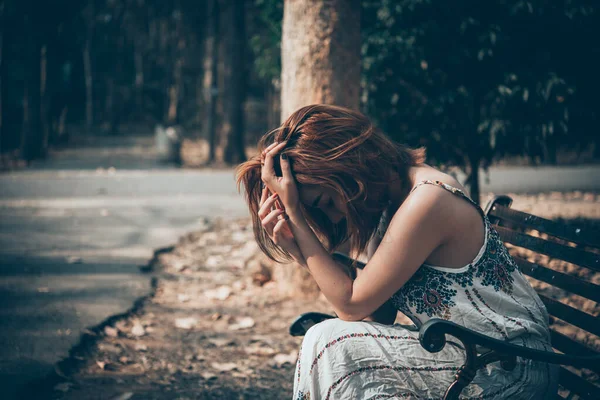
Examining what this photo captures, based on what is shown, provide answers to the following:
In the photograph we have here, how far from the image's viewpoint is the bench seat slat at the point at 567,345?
2021 mm

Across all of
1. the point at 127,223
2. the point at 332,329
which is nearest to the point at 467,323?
the point at 332,329

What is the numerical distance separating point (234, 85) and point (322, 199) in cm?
1271

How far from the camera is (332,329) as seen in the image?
6.27 ft

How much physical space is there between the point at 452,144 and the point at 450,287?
4.30 meters

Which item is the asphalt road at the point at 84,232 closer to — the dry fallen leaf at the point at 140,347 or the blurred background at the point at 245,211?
the blurred background at the point at 245,211

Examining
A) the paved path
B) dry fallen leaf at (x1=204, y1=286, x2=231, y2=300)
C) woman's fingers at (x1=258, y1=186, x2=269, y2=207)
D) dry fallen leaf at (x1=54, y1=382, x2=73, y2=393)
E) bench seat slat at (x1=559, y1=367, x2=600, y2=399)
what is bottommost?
dry fallen leaf at (x1=204, y1=286, x2=231, y2=300)

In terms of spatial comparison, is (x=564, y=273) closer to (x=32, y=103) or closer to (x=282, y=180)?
(x=282, y=180)

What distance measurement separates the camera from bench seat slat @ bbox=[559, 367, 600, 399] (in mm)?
1888

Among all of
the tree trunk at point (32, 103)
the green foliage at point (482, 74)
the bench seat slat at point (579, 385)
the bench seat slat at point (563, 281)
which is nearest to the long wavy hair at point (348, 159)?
the bench seat slat at point (563, 281)

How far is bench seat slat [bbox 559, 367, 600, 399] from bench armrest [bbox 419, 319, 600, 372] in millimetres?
273

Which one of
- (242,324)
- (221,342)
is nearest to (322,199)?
(221,342)

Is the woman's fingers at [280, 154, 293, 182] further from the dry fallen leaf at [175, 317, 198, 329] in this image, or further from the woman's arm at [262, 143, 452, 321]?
the dry fallen leaf at [175, 317, 198, 329]

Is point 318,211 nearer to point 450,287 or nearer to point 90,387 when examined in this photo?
point 450,287

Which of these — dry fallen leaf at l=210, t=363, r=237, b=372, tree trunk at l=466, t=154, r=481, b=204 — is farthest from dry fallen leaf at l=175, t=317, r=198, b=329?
tree trunk at l=466, t=154, r=481, b=204
